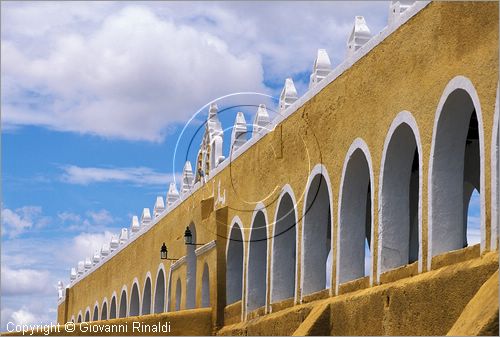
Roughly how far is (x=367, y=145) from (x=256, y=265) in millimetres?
5455

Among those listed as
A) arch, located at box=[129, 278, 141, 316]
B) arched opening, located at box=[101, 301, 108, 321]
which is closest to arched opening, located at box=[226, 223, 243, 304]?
arch, located at box=[129, 278, 141, 316]

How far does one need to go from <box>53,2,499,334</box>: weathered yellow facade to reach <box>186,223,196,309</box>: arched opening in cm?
13

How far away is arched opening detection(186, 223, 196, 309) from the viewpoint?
67.9 feet

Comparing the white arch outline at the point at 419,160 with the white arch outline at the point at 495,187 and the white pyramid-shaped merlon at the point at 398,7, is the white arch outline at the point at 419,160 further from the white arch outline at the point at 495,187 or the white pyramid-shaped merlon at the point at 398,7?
the white arch outline at the point at 495,187

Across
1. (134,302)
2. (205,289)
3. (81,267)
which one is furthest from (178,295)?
(81,267)

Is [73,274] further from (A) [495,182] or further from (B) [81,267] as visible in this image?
(A) [495,182]

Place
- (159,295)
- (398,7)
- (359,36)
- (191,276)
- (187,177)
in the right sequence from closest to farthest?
(398,7)
(359,36)
(191,276)
(187,177)
(159,295)

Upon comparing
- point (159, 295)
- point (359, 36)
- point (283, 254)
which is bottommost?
point (283, 254)

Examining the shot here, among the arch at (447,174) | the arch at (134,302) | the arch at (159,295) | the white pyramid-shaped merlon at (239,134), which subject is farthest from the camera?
the arch at (134,302)

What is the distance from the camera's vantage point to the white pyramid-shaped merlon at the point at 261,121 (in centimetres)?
1656

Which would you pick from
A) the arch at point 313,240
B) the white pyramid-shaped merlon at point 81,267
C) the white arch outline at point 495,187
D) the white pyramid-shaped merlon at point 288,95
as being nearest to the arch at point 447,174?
the white arch outline at point 495,187

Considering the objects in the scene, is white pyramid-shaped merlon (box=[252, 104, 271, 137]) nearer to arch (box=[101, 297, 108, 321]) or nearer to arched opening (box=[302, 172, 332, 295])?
arched opening (box=[302, 172, 332, 295])

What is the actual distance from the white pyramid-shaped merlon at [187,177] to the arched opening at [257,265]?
Answer: 5.43 metres

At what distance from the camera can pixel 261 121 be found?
16656 millimetres
